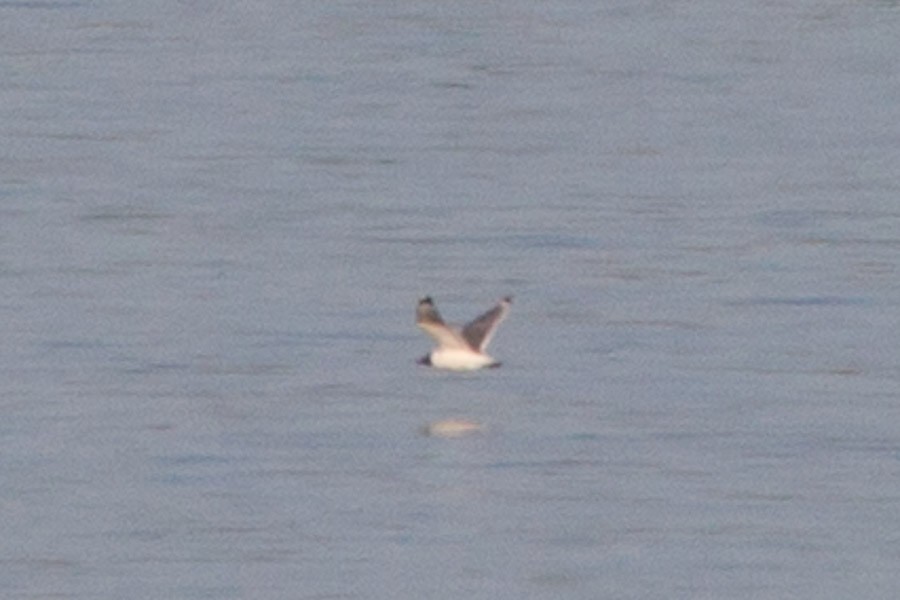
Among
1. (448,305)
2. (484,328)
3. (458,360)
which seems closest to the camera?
(458,360)

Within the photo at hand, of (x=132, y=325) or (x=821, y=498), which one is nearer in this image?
(x=821, y=498)

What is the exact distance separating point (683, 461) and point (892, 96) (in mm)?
11048

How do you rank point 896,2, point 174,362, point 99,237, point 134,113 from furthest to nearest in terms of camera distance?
point 896,2
point 134,113
point 99,237
point 174,362

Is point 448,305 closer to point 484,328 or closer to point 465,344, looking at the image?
point 484,328

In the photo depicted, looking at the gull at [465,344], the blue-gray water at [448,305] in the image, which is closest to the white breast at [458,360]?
Answer: the gull at [465,344]

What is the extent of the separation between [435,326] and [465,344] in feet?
2.22

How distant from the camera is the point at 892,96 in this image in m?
26.4

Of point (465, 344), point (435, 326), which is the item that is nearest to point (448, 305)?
point (465, 344)

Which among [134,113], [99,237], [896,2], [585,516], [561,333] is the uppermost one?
[896,2]

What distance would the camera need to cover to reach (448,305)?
761 inches

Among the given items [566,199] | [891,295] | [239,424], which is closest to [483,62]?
[566,199]

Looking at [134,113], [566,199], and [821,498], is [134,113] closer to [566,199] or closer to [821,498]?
[566,199]

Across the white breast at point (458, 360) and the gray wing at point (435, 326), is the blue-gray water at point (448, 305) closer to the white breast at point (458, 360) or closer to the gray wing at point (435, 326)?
the white breast at point (458, 360)

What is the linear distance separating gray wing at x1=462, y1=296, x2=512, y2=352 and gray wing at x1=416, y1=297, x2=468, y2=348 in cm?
10
